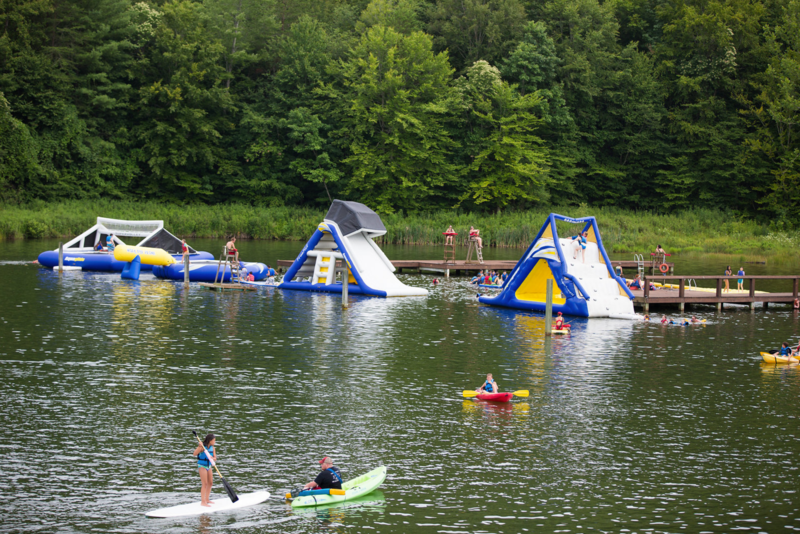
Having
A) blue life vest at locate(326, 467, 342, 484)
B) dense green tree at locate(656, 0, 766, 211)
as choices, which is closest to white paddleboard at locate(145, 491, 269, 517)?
blue life vest at locate(326, 467, 342, 484)

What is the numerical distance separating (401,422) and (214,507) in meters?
5.92

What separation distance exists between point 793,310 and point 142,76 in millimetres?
66600

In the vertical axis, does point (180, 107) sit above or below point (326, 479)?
above

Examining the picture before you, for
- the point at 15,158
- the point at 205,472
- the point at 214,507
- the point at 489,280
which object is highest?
the point at 15,158

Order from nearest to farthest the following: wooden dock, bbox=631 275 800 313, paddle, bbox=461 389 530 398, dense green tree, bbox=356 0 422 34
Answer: paddle, bbox=461 389 530 398 < wooden dock, bbox=631 275 800 313 < dense green tree, bbox=356 0 422 34

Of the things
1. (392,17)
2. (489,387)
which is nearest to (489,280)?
(489,387)

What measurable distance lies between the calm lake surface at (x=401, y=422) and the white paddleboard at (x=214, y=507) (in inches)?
5.8

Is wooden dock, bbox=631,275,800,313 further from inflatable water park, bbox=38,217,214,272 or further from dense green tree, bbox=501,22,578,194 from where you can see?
dense green tree, bbox=501,22,578,194

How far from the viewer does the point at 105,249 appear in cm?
5272

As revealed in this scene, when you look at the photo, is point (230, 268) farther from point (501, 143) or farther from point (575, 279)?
point (501, 143)

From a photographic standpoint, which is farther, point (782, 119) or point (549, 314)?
point (782, 119)

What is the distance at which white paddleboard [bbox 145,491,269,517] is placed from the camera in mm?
13719

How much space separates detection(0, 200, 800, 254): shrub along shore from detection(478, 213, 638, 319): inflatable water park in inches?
1292

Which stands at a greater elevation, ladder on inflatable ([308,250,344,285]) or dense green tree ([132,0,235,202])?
dense green tree ([132,0,235,202])
